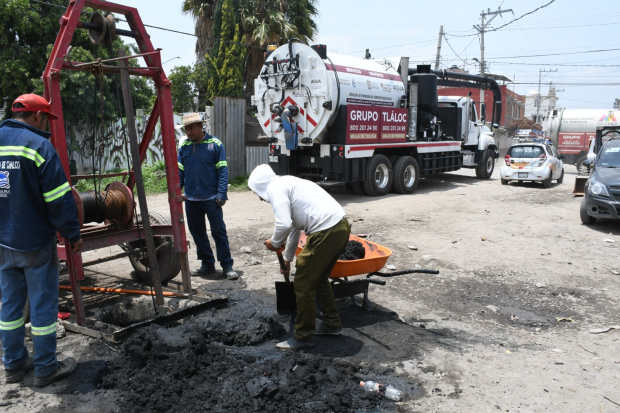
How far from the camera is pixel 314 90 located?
1232 cm

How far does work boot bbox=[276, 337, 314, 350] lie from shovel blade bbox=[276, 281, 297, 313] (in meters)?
0.62

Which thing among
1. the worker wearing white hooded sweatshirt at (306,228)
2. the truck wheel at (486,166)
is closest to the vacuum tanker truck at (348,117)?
the truck wheel at (486,166)

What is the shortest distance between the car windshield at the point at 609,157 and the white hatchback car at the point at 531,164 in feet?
15.8

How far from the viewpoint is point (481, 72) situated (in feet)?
114

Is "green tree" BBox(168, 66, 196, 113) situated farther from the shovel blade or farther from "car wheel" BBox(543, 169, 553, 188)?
the shovel blade

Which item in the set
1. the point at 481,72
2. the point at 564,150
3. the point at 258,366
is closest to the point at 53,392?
the point at 258,366

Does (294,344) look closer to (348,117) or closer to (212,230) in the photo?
(212,230)

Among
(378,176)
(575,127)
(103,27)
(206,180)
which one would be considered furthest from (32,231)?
(575,127)

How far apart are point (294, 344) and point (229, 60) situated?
64.0 ft

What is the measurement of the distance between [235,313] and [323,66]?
28.0ft

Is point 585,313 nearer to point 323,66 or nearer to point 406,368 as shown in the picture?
point 406,368

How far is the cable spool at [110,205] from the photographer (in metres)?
5.00

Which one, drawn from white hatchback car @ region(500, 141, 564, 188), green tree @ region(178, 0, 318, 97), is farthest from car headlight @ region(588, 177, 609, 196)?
green tree @ region(178, 0, 318, 97)

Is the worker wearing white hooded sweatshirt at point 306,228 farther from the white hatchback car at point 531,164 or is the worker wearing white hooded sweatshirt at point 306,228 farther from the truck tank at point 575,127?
the truck tank at point 575,127
